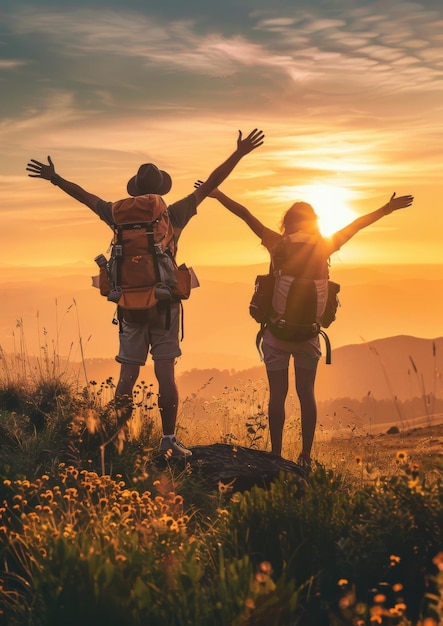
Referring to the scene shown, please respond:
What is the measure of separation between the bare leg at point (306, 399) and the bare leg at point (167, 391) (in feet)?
3.77

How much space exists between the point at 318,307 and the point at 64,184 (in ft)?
8.38

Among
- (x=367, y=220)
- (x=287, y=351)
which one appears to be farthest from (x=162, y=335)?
(x=367, y=220)

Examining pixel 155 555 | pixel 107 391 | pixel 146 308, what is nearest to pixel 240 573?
pixel 155 555

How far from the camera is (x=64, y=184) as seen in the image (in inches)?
318

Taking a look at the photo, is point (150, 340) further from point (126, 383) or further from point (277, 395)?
point (277, 395)

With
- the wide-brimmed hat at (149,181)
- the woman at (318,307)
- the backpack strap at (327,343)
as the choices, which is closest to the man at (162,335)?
the wide-brimmed hat at (149,181)

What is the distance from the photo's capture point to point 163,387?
25.2ft

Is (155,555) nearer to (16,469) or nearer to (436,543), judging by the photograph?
(436,543)

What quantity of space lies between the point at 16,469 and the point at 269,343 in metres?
2.45

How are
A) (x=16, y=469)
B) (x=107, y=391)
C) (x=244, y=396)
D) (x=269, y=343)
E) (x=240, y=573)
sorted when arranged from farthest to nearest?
(x=244, y=396)
(x=107, y=391)
(x=269, y=343)
(x=16, y=469)
(x=240, y=573)

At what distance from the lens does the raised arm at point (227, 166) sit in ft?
25.4

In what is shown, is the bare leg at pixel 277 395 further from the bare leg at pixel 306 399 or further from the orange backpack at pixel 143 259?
the orange backpack at pixel 143 259

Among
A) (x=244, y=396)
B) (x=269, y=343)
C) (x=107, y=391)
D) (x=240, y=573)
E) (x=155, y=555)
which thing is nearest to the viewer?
(x=240, y=573)

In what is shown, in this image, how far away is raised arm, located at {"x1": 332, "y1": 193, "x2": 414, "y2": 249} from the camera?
8047 millimetres
